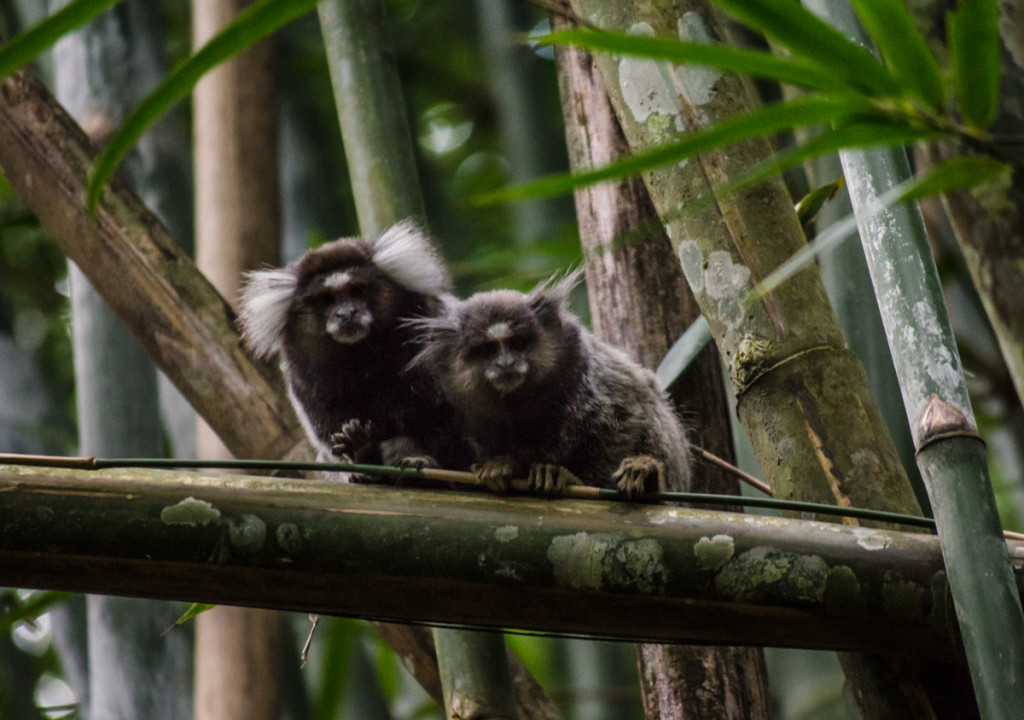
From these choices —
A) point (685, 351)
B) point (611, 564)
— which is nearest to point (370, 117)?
point (685, 351)

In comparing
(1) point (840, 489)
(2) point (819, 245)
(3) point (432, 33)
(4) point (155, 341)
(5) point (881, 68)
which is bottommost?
(2) point (819, 245)

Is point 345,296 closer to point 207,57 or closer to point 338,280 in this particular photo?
point 338,280

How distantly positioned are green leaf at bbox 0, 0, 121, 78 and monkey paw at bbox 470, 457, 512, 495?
1235mm

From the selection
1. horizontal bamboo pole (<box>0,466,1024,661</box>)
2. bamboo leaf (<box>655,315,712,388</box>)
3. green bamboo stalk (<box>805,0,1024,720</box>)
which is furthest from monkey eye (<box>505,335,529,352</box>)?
green bamboo stalk (<box>805,0,1024,720</box>)

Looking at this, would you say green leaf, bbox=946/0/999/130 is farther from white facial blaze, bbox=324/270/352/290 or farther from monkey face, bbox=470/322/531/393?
white facial blaze, bbox=324/270/352/290

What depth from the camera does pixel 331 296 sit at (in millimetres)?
3186

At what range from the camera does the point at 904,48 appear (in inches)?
36.1

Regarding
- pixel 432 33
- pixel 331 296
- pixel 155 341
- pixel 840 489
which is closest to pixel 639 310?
pixel 331 296

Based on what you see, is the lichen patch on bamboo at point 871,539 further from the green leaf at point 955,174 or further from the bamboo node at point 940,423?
the green leaf at point 955,174

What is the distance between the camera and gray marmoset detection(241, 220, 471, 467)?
114 inches

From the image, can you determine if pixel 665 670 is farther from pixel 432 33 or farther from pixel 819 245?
pixel 432 33

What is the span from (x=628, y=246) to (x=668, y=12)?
763 millimetres

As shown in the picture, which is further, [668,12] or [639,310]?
[639,310]

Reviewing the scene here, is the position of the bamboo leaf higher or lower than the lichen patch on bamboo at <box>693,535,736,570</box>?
higher
